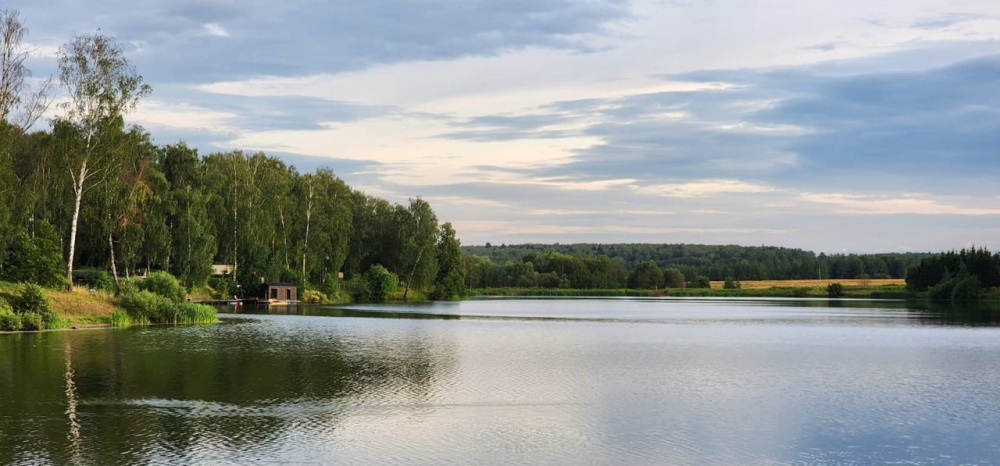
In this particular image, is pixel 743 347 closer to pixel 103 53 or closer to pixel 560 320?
pixel 560 320

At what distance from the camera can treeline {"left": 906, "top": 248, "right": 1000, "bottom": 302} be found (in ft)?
356

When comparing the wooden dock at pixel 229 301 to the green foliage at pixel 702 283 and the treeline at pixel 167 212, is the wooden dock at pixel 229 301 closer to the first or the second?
the treeline at pixel 167 212

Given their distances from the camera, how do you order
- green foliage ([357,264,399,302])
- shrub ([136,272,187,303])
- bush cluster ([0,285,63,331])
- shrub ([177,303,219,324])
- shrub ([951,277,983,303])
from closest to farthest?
bush cluster ([0,285,63,331]) < shrub ([177,303,219,324]) < shrub ([136,272,187,303]) < shrub ([951,277,983,303]) < green foliage ([357,264,399,302])

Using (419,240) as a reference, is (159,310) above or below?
below

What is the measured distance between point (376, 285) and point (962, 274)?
7824 centimetres

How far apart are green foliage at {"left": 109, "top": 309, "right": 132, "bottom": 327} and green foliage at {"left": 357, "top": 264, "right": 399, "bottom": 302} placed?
61021mm

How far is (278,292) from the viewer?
293ft

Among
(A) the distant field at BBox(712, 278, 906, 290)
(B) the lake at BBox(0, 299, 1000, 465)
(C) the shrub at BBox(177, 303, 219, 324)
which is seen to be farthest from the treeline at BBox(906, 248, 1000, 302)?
(C) the shrub at BBox(177, 303, 219, 324)

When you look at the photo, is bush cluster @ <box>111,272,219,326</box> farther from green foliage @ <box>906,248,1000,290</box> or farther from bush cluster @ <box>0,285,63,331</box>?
green foliage @ <box>906,248,1000,290</box>

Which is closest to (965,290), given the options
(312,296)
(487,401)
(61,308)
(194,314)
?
(312,296)

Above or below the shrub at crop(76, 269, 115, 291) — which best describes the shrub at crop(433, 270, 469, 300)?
below

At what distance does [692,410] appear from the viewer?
800 inches

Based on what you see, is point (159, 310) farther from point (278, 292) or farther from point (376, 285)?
point (376, 285)

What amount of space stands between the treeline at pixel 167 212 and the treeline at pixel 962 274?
67071 millimetres
